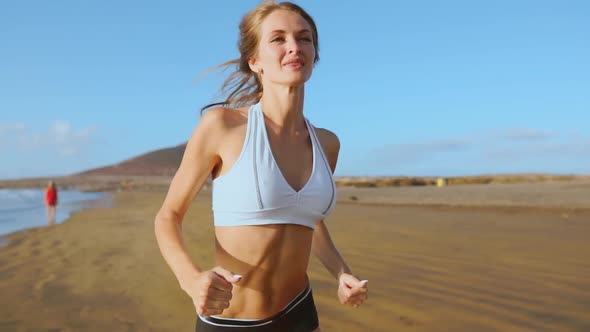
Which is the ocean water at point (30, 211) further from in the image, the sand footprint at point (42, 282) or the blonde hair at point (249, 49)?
the blonde hair at point (249, 49)

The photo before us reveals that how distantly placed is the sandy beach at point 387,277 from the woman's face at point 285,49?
3031 millimetres

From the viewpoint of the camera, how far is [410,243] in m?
8.61

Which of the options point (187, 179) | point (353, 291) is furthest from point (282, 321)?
point (187, 179)

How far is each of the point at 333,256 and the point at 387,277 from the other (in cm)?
415

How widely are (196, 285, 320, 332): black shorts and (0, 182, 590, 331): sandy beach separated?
2.51 m

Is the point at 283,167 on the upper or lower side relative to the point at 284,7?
lower

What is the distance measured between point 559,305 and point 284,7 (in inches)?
165

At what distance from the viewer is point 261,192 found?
5.83 ft

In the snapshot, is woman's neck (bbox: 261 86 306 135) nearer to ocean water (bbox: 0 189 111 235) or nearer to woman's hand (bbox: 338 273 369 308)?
woman's hand (bbox: 338 273 369 308)

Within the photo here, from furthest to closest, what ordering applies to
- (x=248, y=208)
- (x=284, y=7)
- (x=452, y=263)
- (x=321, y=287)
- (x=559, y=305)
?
(x=452, y=263), (x=321, y=287), (x=559, y=305), (x=284, y=7), (x=248, y=208)

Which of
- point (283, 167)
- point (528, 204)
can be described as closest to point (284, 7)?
point (283, 167)

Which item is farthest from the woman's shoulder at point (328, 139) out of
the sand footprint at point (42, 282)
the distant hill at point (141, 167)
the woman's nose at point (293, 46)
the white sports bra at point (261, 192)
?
the distant hill at point (141, 167)

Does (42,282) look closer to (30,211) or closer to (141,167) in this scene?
(30,211)

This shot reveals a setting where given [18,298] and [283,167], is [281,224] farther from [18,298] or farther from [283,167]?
[18,298]
